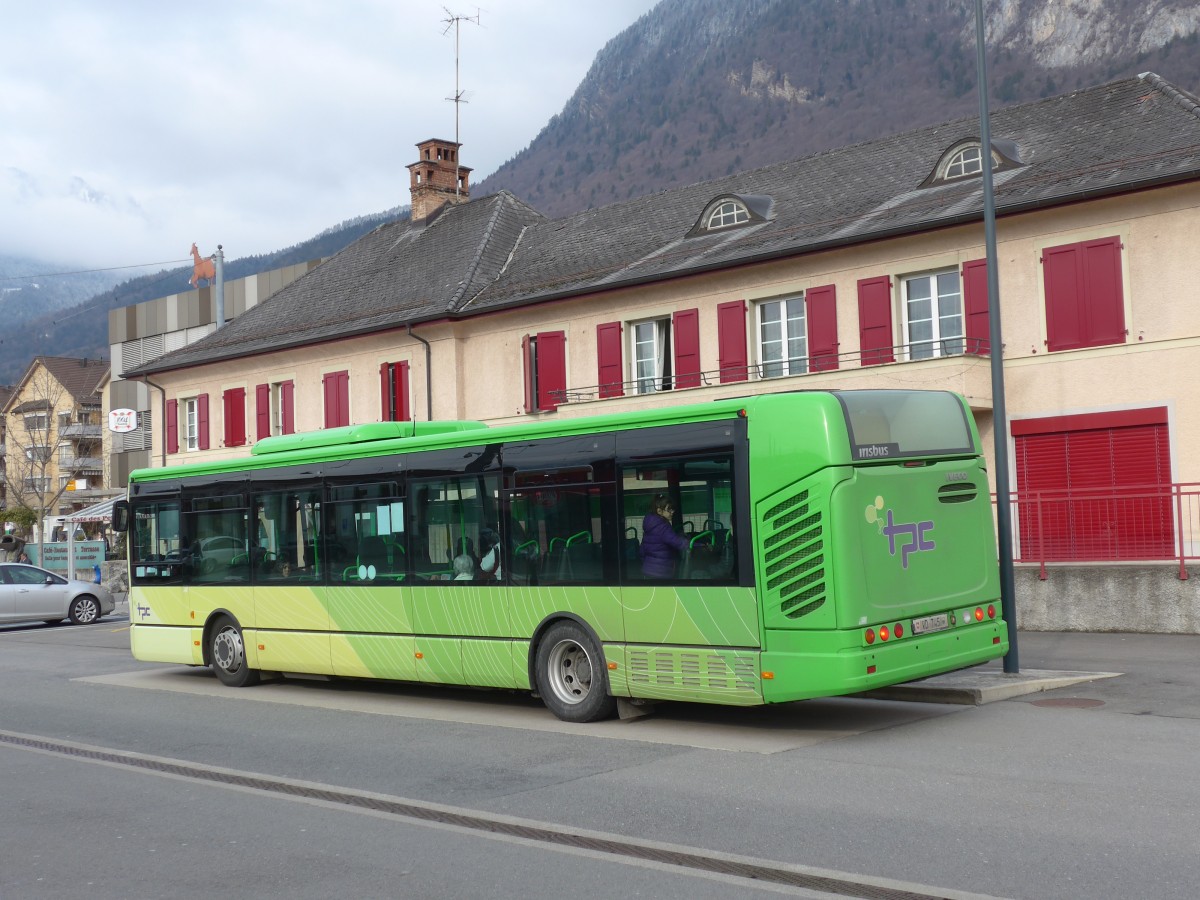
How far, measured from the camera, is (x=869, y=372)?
24.1m

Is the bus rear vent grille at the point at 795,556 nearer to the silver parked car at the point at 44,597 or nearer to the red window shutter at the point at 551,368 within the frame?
the red window shutter at the point at 551,368

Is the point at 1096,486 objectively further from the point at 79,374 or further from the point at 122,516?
the point at 79,374

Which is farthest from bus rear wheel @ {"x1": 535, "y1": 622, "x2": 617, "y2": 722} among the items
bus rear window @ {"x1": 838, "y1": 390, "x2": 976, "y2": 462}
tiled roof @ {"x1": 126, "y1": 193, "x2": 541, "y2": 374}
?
tiled roof @ {"x1": 126, "y1": 193, "x2": 541, "y2": 374}

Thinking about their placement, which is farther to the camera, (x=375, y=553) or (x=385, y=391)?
(x=385, y=391)

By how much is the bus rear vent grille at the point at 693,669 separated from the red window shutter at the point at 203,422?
106 feet

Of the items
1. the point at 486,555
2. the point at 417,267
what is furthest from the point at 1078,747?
the point at 417,267

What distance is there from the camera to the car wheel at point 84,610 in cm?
2828

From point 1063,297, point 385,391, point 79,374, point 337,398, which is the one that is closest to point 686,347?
point 1063,297

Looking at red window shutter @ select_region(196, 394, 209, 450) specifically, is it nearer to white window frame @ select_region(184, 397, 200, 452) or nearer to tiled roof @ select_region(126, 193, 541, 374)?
Answer: white window frame @ select_region(184, 397, 200, 452)

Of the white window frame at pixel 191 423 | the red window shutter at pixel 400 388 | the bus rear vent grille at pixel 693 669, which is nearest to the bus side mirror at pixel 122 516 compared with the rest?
the bus rear vent grille at pixel 693 669

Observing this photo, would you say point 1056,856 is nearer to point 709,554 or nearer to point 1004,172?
point 709,554

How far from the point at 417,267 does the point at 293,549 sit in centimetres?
2427

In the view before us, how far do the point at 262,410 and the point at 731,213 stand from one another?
16.2 meters

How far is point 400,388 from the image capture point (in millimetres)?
35031
